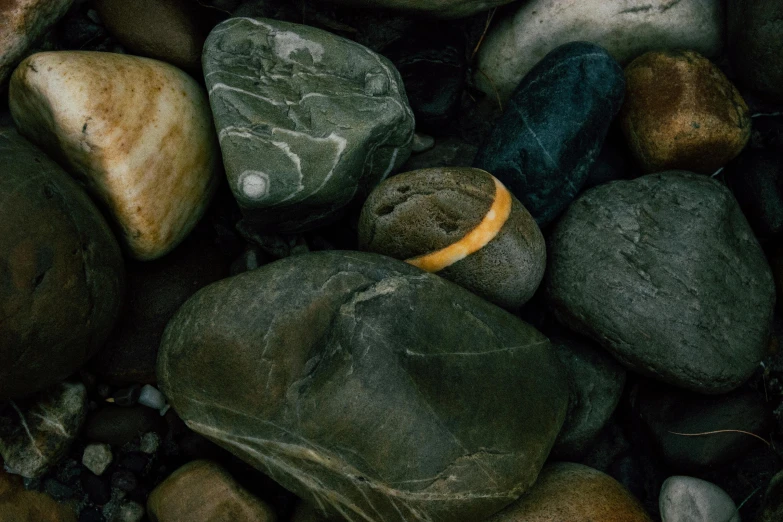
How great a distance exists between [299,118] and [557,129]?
4.02 feet

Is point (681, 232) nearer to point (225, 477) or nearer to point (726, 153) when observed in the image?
point (726, 153)

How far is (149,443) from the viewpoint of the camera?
3195 mm

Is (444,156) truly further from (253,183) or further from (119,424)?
(119,424)

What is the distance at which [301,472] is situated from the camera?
2.66m

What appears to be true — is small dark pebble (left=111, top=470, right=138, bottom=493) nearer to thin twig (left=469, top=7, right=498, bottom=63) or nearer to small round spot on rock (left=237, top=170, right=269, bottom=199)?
small round spot on rock (left=237, top=170, right=269, bottom=199)

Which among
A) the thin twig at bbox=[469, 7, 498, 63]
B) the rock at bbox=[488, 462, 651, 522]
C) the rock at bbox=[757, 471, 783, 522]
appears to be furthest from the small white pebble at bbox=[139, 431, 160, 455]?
the rock at bbox=[757, 471, 783, 522]

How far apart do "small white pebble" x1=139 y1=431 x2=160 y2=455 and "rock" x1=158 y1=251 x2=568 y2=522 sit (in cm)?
53

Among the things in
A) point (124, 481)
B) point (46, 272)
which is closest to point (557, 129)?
point (46, 272)

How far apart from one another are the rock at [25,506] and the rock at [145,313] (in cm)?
59

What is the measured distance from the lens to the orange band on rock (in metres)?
2.89

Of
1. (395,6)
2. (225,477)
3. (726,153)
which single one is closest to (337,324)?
(225,477)

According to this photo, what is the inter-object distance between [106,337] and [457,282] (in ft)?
5.26

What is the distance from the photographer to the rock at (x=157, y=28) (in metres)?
3.19

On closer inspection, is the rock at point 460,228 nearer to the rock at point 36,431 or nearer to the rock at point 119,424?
the rock at point 119,424
